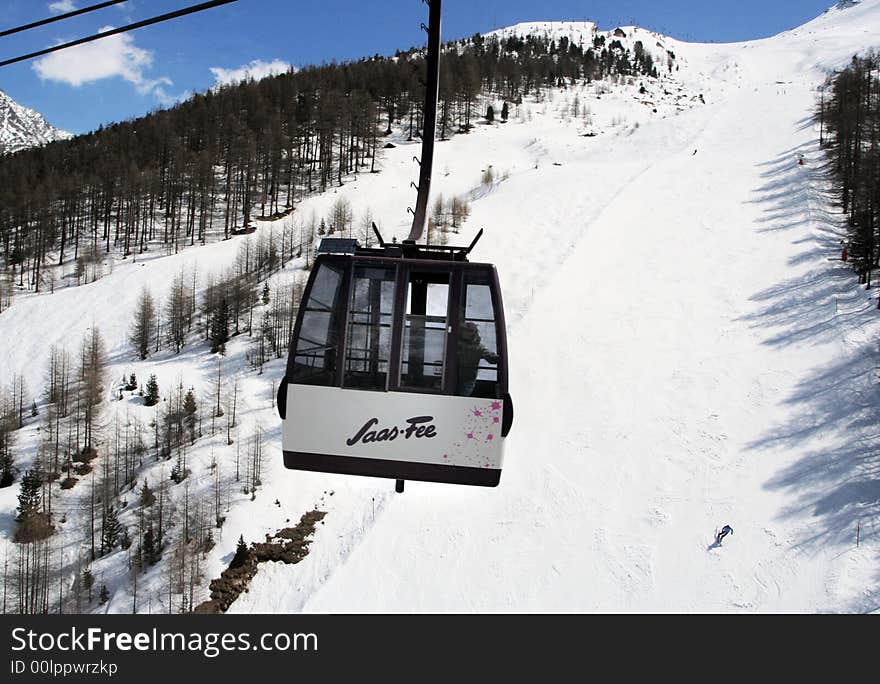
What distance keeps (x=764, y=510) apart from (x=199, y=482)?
26.0m

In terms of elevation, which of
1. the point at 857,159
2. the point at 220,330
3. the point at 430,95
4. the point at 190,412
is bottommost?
the point at 190,412

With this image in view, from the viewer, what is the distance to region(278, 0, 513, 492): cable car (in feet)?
18.2

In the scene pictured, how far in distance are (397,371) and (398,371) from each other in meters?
0.01

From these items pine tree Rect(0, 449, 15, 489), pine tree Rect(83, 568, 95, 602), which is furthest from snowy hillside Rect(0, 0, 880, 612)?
pine tree Rect(0, 449, 15, 489)

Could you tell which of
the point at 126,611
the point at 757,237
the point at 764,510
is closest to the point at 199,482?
the point at 126,611

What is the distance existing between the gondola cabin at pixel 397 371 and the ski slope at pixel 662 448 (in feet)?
43.9

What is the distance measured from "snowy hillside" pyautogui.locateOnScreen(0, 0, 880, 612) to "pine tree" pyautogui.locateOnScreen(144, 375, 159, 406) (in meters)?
0.65

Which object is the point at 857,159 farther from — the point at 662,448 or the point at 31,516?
the point at 31,516

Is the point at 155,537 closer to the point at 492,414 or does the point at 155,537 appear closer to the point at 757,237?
the point at 492,414

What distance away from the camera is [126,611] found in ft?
79.6

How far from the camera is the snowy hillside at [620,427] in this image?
17266mm

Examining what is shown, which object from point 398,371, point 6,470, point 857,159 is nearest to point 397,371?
point 398,371

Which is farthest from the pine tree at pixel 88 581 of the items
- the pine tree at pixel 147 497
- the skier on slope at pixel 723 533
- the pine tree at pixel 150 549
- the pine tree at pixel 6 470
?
the skier on slope at pixel 723 533

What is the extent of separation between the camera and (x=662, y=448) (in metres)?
21.6
